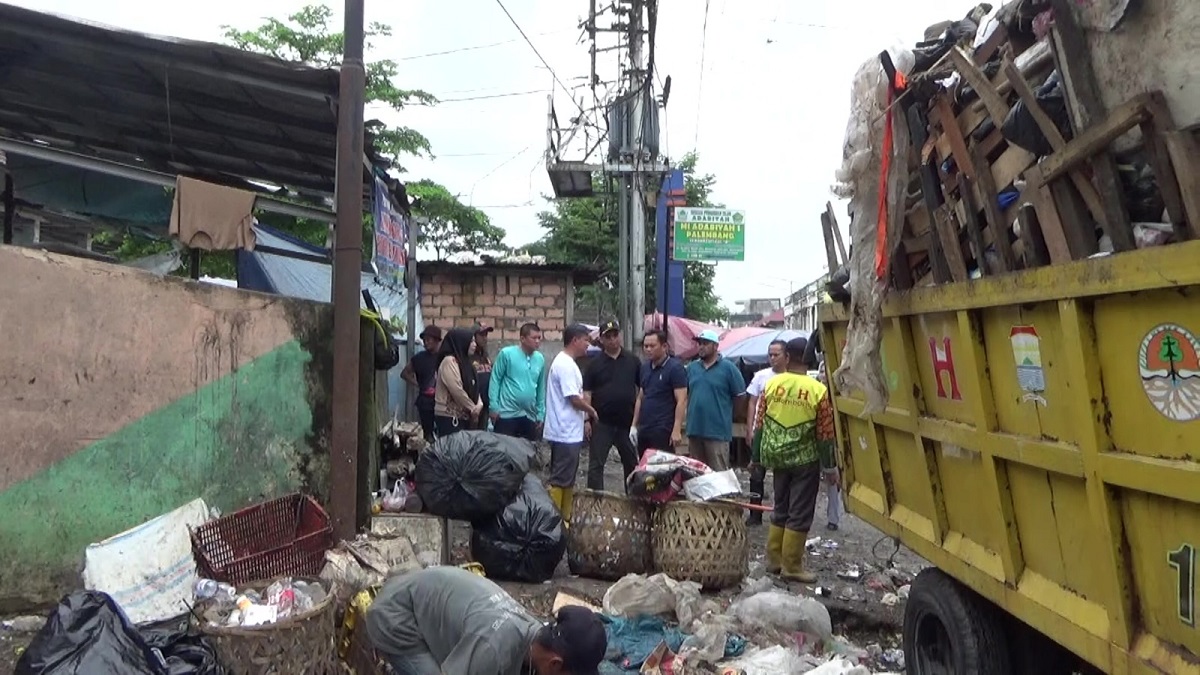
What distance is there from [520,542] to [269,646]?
2.35 metres

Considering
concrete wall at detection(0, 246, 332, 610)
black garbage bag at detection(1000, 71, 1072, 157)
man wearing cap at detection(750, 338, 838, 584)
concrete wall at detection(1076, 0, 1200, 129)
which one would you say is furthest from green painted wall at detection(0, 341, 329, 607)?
concrete wall at detection(1076, 0, 1200, 129)

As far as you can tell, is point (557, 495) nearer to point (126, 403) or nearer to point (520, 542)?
point (520, 542)

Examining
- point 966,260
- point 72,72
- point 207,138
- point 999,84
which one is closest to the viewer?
point 999,84

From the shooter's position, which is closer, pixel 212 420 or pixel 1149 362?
pixel 1149 362

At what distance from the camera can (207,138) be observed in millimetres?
7734

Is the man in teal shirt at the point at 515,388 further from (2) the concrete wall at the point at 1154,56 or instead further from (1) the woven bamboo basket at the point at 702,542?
(2) the concrete wall at the point at 1154,56

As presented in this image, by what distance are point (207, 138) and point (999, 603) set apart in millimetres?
6684

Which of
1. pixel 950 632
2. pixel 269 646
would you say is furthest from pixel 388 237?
pixel 950 632

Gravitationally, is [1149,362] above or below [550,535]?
above

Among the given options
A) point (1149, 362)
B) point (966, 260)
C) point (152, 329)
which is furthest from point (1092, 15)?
point (152, 329)

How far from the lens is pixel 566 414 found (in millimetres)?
7410

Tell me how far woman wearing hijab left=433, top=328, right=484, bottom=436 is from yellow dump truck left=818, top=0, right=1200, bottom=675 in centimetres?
498

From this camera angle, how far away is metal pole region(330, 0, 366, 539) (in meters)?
5.46

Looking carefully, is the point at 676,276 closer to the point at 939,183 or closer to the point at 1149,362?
the point at 939,183
